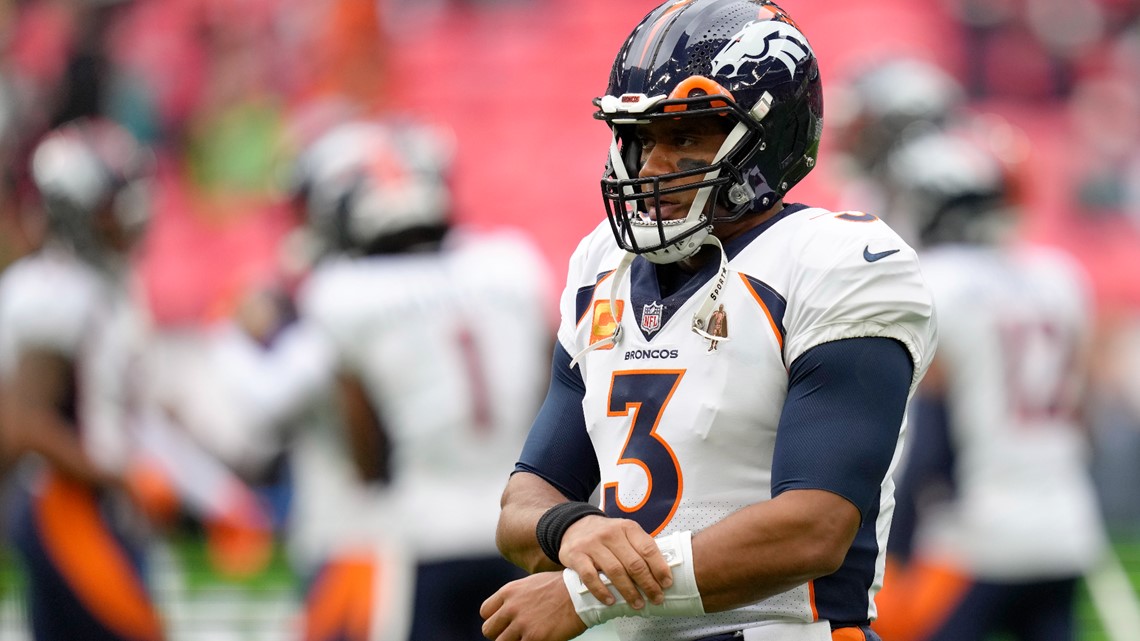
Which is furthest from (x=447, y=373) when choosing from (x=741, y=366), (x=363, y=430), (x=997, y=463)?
(x=741, y=366)

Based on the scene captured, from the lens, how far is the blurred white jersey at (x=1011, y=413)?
5.84 meters

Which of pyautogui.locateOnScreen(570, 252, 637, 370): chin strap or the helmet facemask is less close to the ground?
the helmet facemask

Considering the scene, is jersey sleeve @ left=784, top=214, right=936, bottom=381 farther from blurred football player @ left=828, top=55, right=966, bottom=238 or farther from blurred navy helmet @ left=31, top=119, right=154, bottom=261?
blurred football player @ left=828, top=55, right=966, bottom=238

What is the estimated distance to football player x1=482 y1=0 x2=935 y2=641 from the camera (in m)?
2.32

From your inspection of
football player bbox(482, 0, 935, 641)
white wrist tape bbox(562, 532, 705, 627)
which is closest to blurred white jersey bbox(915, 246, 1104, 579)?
football player bbox(482, 0, 935, 641)

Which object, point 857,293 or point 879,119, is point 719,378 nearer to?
point 857,293

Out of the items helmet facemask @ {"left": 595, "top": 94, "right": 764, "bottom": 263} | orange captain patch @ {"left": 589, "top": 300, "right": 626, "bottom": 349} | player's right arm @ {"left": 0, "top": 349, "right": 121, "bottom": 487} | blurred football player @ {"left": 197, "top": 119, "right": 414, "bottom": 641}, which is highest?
helmet facemask @ {"left": 595, "top": 94, "right": 764, "bottom": 263}

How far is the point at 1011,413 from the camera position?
5930 millimetres

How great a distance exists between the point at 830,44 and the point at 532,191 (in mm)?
2854

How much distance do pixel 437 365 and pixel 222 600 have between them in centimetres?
563

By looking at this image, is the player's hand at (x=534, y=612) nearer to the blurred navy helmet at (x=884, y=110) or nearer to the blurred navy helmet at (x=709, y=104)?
the blurred navy helmet at (x=709, y=104)

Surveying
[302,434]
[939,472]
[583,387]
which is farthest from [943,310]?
[583,387]

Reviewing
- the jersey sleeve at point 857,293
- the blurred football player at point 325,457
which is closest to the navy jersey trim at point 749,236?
the jersey sleeve at point 857,293

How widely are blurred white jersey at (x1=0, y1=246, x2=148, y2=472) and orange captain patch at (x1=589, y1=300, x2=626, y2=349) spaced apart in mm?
3341
